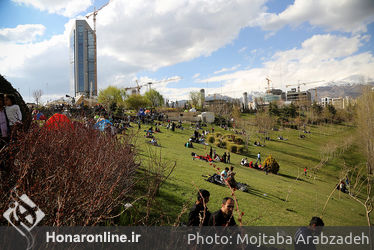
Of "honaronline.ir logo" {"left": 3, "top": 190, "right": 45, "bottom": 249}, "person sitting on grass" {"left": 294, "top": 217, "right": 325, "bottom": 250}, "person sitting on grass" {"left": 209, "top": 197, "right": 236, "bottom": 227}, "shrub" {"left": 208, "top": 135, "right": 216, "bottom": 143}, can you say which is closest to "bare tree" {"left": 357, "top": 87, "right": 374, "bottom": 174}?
"shrub" {"left": 208, "top": 135, "right": 216, "bottom": 143}

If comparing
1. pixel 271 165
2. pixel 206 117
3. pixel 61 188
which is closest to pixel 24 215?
pixel 61 188

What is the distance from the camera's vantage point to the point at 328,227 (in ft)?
28.3

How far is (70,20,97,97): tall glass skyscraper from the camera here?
400 feet

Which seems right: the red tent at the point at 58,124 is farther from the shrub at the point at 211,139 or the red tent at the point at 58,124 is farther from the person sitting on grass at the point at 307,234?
the shrub at the point at 211,139

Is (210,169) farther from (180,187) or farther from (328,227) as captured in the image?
(328,227)

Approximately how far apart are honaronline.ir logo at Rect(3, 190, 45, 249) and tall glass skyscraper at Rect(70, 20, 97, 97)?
12851 cm

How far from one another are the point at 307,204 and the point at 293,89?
18598 cm

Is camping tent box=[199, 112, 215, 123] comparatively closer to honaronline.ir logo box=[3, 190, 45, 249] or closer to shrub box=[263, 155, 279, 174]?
shrub box=[263, 155, 279, 174]

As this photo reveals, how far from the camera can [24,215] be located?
7.76 ft

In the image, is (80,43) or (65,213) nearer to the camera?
(65,213)

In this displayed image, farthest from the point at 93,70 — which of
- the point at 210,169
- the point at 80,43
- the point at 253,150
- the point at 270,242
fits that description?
the point at 270,242

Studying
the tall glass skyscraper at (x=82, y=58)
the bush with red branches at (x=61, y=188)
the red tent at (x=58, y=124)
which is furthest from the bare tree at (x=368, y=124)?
the tall glass skyscraper at (x=82, y=58)

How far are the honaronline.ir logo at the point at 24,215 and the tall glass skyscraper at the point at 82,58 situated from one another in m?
129

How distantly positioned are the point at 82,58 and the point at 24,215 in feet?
455
